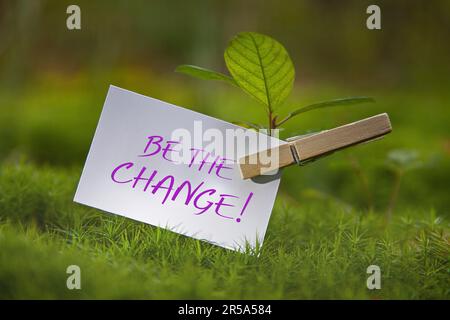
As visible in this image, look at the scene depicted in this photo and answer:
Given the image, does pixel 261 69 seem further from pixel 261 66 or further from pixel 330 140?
pixel 330 140

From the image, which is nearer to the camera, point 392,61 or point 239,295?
point 239,295

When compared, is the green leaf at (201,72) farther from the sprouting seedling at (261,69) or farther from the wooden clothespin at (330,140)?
the wooden clothespin at (330,140)

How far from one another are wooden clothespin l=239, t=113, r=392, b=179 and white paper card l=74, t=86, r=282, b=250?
1.5 inches

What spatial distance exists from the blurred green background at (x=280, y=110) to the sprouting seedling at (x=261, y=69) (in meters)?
0.18

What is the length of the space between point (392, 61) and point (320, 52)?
0.47 metres

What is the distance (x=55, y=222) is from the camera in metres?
0.67

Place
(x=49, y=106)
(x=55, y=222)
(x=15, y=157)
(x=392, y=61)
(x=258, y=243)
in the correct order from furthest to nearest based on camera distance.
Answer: (x=392, y=61)
(x=49, y=106)
(x=15, y=157)
(x=55, y=222)
(x=258, y=243)

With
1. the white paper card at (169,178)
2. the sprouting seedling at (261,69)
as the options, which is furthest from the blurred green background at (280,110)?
the sprouting seedling at (261,69)

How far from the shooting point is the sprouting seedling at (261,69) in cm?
56

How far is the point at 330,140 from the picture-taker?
55 centimetres

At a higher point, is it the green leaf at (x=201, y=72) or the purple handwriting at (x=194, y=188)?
the green leaf at (x=201, y=72)

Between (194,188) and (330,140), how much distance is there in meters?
0.17
